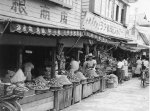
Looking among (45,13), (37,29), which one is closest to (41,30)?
(37,29)

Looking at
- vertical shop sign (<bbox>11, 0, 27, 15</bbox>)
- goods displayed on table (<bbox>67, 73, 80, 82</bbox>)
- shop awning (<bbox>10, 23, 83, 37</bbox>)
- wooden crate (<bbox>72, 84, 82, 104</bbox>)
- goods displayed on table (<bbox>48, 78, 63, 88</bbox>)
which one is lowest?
wooden crate (<bbox>72, 84, 82, 104</bbox>)

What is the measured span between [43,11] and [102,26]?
775cm

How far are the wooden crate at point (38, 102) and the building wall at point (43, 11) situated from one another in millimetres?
2931

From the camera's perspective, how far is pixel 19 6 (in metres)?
9.66

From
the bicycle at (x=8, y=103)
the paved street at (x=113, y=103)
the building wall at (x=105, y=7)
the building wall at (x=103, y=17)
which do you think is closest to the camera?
the bicycle at (x=8, y=103)

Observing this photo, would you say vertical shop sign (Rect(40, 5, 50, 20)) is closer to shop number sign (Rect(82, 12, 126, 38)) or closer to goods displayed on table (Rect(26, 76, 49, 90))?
goods displayed on table (Rect(26, 76, 49, 90))

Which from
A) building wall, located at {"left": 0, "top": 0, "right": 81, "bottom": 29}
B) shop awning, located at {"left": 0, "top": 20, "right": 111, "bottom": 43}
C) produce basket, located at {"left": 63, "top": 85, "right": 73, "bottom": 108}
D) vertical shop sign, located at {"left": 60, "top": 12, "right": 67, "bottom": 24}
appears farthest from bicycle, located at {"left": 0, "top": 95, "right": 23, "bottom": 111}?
vertical shop sign, located at {"left": 60, "top": 12, "right": 67, "bottom": 24}

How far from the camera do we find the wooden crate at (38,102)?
7.79m

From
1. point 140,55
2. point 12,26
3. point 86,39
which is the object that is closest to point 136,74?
point 140,55

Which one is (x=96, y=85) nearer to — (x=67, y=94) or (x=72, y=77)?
(x=72, y=77)

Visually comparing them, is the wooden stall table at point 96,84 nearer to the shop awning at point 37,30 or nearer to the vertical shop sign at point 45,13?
the shop awning at point 37,30

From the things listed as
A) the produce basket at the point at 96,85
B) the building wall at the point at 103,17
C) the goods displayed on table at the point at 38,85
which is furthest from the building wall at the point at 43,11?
the produce basket at the point at 96,85

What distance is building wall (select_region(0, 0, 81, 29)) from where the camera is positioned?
30.3 feet

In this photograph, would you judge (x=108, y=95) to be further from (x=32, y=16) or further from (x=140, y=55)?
(x=140, y=55)
